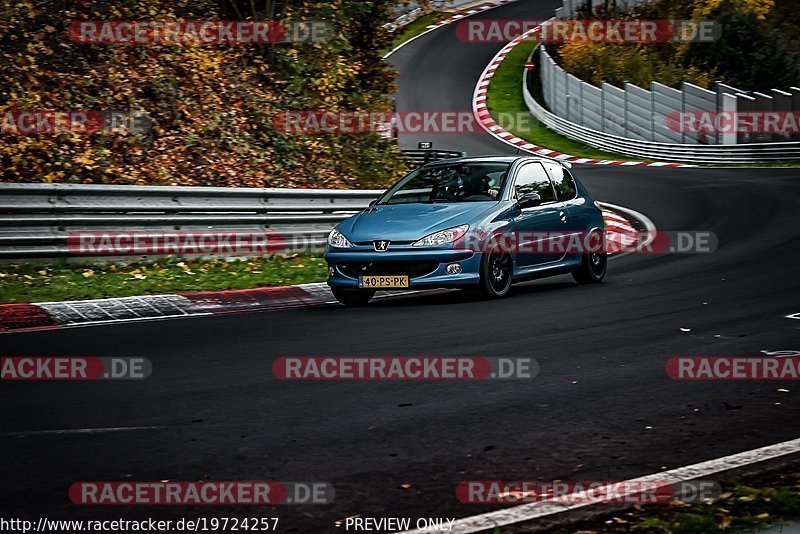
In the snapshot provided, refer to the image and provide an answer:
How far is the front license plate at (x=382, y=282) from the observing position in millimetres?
11617

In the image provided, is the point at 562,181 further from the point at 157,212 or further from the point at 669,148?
the point at 669,148

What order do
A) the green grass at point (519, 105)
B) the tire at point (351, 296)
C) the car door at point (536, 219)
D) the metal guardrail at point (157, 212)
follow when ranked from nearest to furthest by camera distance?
the tire at point (351, 296) < the car door at point (536, 219) < the metal guardrail at point (157, 212) < the green grass at point (519, 105)

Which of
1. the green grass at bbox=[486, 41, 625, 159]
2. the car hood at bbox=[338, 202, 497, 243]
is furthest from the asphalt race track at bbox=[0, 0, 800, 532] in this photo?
the green grass at bbox=[486, 41, 625, 159]

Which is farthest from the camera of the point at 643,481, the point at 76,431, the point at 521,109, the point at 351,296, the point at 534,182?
the point at 521,109

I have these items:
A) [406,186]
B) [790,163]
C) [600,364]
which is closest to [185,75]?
[406,186]

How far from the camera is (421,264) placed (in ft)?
38.2

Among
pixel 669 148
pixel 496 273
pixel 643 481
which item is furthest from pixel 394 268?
pixel 669 148

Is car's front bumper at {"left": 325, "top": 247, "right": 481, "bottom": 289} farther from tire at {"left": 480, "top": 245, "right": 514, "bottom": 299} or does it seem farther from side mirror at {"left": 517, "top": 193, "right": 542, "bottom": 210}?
side mirror at {"left": 517, "top": 193, "right": 542, "bottom": 210}

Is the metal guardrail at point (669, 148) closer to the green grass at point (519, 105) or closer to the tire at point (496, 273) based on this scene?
the green grass at point (519, 105)

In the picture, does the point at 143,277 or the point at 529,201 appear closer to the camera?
the point at 529,201

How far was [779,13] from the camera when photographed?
5034 centimetres

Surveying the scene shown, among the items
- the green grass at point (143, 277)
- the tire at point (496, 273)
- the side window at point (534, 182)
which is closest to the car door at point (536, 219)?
the side window at point (534, 182)

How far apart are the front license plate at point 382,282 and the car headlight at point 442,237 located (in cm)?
38

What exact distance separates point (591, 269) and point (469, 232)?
2.54 meters
